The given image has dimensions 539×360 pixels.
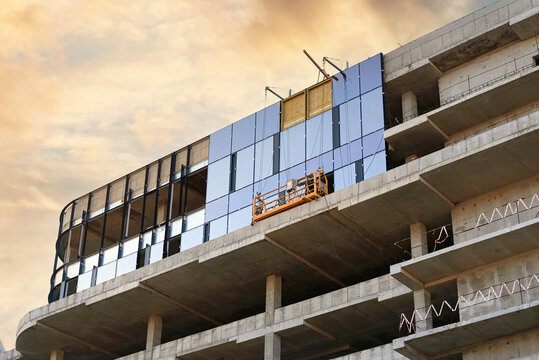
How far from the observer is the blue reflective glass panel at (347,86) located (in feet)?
147

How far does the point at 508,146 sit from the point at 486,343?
793 cm

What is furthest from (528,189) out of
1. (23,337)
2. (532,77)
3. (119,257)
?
(23,337)

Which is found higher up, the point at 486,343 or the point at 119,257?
the point at 119,257

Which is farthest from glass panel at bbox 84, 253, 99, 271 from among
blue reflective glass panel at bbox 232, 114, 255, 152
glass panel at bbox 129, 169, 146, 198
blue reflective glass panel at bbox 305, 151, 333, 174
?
blue reflective glass panel at bbox 305, 151, 333, 174

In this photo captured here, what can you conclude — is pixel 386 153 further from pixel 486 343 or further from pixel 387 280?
pixel 486 343

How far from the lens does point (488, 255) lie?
37000 millimetres

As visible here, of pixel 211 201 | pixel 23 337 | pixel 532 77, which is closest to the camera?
pixel 532 77

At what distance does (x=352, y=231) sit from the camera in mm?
41625

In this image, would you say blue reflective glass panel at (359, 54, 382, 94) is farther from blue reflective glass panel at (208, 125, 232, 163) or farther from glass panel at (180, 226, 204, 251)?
glass panel at (180, 226, 204, 251)

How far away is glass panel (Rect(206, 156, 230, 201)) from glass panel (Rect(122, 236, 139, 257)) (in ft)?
17.2

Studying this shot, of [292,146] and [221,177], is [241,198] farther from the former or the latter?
[292,146]

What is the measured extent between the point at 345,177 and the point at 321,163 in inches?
74.2

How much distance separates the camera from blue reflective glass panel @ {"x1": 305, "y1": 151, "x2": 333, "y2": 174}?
144 feet

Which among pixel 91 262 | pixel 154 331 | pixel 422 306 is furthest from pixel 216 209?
pixel 422 306
